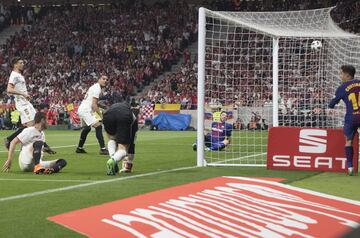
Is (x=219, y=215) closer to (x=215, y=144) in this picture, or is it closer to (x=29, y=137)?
(x=29, y=137)

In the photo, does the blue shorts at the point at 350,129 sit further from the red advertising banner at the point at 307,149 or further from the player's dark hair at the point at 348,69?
the player's dark hair at the point at 348,69

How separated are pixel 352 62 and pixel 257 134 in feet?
25.2

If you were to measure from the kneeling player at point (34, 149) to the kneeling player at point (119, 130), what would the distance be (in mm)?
988

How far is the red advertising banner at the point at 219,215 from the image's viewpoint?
6.49 m

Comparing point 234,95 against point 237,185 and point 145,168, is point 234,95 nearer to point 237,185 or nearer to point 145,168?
point 145,168

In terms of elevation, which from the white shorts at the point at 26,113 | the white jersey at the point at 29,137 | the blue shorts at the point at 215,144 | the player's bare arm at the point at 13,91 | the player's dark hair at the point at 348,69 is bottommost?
the blue shorts at the point at 215,144

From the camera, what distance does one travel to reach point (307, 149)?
13180mm

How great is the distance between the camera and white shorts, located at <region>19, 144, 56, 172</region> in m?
12.1

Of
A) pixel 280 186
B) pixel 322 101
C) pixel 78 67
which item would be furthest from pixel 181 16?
pixel 280 186

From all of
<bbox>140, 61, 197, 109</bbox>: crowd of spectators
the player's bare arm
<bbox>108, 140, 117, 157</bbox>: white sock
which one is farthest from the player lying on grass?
<bbox>140, 61, 197, 109</bbox>: crowd of spectators

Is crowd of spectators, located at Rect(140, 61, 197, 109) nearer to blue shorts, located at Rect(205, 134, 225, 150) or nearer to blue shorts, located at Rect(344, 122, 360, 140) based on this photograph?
blue shorts, located at Rect(205, 134, 225, 150)

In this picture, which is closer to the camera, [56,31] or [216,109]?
[216,109]

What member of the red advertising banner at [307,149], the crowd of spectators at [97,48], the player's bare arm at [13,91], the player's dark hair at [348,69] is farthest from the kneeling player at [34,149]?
the crowd of spectators at [97,48]

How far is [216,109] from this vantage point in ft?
66.1
